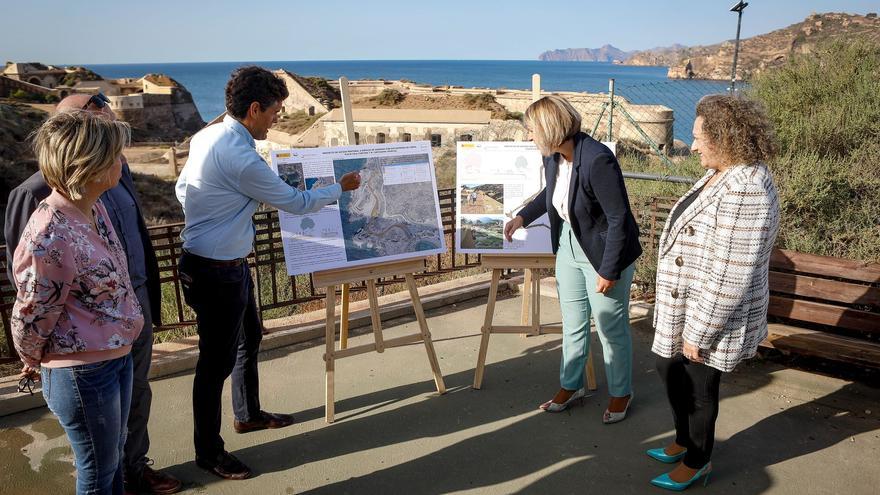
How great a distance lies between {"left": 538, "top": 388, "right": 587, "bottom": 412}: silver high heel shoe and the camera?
396 centimetres

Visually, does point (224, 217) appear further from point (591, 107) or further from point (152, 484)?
point (591, 107)

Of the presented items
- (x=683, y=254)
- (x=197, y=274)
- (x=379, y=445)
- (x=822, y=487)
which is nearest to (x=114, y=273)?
(x=197, y=274)

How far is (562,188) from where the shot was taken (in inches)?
141

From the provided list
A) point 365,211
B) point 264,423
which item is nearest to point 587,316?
point 365,211

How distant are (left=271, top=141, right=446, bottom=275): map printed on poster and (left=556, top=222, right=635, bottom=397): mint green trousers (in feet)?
3.03

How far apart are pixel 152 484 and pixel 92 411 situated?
1148 millimetres

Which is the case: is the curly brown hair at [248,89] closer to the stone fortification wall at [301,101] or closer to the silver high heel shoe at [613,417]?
the silver high heel shoe at [613,417]

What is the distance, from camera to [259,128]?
123 inches

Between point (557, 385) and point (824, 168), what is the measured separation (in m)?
3.29

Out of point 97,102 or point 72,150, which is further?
point 97,102

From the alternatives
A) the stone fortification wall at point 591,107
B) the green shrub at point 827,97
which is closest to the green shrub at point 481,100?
the stone fortification wall at point 591,107

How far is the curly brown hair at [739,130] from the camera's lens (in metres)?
2.67

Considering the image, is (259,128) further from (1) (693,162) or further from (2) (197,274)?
(1) (693,162)

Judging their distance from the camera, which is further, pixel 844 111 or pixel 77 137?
pixel 844 111
